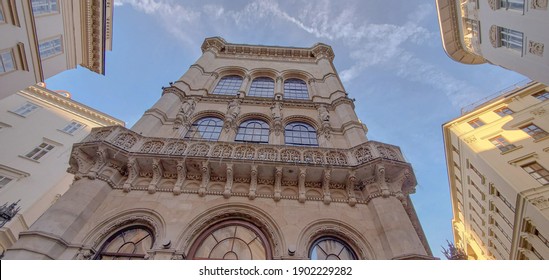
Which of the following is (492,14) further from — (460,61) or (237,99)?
(237,99)

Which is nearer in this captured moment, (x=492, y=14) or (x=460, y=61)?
(x=492, y=14)

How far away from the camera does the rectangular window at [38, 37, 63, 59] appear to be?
15.3 m

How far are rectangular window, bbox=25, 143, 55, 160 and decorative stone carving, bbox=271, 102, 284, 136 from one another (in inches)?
859

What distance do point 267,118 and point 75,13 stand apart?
16.2 metres

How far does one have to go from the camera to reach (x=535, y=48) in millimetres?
13047

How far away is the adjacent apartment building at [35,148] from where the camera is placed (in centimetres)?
1819

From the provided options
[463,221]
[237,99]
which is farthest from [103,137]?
[463,221]

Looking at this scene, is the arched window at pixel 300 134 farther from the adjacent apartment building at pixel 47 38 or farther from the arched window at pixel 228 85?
the adjacent apartment building at pixel 47 38

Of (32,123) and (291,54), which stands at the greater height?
(291,54)

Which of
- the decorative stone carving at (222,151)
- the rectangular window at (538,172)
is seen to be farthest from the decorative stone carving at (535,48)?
the decorative stone carving at (222,151)

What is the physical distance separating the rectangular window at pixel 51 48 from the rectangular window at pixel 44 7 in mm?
1859

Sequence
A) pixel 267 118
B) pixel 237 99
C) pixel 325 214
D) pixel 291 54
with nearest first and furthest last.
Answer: pixel 325 214 → pixel 267 118 → pixel 237 99 → pixel 291 54

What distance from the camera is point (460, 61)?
2788 centimetres

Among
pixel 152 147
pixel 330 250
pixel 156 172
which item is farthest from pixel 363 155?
pixel 152 147
